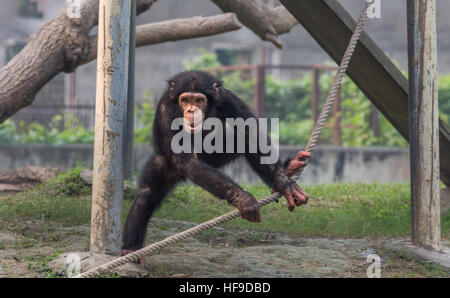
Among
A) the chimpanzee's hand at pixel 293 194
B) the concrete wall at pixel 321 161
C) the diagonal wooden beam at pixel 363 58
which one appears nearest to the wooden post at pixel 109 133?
the chimpanzee's hand at pixel 293 194

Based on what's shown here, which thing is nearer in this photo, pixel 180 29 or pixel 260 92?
pixel 180 29

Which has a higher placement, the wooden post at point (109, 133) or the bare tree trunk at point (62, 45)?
the bare tree trunk at point (62, 45)

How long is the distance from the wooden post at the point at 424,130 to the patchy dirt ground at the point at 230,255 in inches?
15.9

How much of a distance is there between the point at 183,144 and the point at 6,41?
15781mm

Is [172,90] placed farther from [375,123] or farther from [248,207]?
[375,123]

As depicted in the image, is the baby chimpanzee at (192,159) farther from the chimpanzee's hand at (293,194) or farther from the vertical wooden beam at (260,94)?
the vertical wooden beam at (260,94)

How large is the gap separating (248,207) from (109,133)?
1.22 metres

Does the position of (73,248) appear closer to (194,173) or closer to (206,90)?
(194,173)

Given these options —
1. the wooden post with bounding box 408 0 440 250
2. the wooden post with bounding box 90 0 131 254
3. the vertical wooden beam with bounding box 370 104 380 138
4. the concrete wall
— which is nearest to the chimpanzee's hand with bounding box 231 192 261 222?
the wooden post with bounding box 90 0 131 254

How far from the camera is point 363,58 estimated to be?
572 centimetres

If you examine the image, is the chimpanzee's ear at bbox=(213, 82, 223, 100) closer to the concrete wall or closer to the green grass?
the green grass

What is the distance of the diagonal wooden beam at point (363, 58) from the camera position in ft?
18.3

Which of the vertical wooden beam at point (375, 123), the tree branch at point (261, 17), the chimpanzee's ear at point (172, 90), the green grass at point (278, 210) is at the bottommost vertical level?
the green grass at point (278, 210)

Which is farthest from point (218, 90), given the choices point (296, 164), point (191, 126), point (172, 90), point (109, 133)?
point (109, 133)
